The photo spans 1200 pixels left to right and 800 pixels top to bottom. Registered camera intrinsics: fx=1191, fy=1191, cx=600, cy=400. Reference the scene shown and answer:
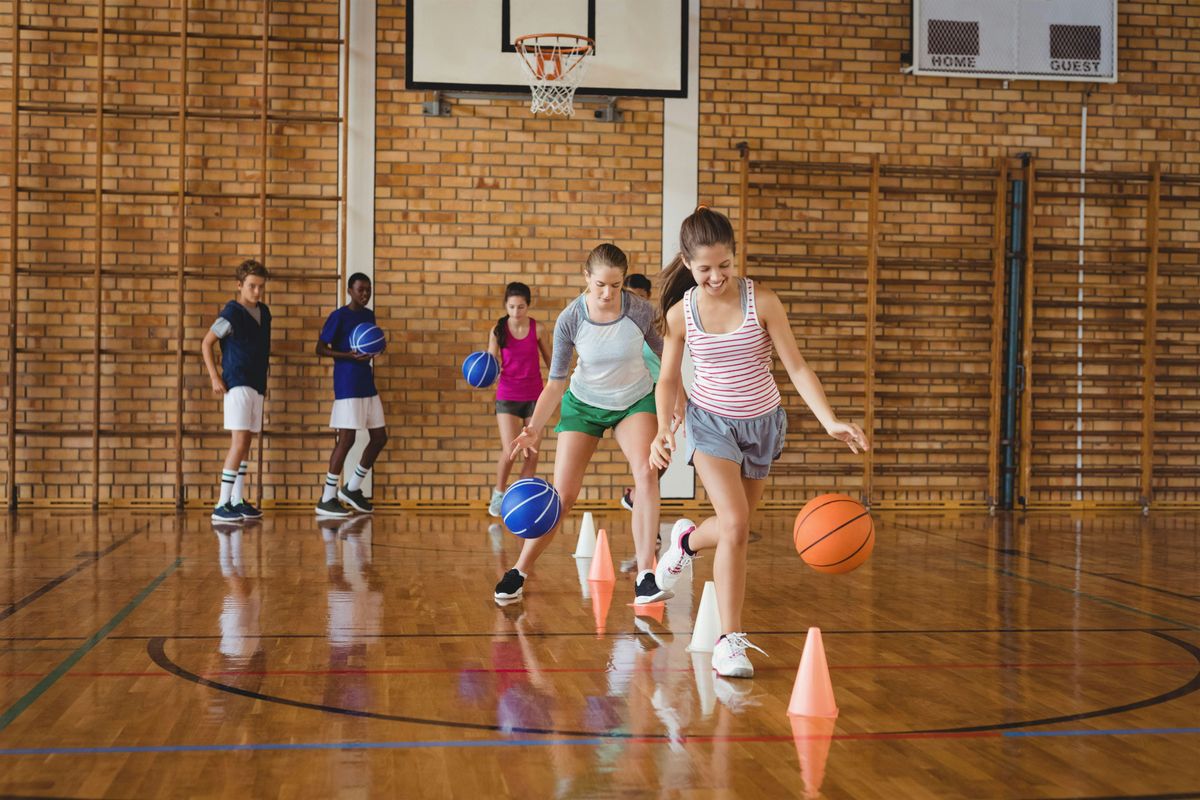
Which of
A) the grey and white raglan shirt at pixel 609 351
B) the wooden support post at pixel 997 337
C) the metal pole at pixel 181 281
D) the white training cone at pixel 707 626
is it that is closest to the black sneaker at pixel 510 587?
the grey and white raglan shirt at pixel 609 351

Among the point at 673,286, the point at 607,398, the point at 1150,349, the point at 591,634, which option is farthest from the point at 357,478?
the point at 1150,349

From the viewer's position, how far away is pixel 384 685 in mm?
3676

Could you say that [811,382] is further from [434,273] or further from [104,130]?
[104,130]

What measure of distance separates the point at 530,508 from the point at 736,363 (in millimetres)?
1450

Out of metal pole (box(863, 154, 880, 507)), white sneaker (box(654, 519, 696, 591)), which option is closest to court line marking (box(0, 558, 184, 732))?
white sneaker (box(654, 519, 696, 591))

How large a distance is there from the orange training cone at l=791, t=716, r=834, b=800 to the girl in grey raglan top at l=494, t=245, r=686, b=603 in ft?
6.04

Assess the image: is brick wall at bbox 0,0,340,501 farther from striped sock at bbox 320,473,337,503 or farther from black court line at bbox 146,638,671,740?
black court line at bbox 146,638,671,740

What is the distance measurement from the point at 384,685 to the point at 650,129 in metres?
7.07

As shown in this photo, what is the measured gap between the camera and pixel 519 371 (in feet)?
28.8

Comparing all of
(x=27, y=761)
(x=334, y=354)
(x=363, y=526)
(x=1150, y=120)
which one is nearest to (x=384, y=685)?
(x=27, y=761)

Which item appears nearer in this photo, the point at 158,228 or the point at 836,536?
the point at 836,536

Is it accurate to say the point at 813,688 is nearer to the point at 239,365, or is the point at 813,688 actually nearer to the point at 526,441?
the point at 526,441

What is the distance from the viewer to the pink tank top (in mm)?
8758

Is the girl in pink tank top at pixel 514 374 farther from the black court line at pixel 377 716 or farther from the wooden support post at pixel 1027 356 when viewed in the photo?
the black court line at pixel 377 716
